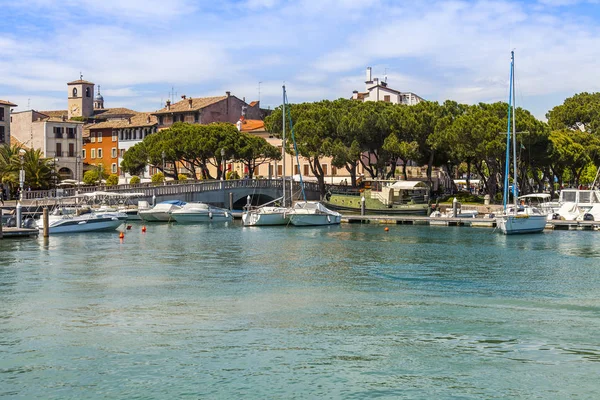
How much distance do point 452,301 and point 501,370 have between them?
29.7ft


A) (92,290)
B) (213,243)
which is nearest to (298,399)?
(92,290)

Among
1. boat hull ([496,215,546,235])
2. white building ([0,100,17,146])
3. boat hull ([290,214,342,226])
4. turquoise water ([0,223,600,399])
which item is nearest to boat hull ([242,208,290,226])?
boat hull ([290,214,342,226])

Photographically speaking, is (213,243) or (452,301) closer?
(452,301)

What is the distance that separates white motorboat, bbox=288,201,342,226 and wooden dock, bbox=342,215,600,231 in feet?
13.4

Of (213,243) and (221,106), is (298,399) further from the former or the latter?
(221,106)

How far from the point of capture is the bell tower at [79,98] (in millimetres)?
153375

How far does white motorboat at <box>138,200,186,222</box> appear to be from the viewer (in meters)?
74.2

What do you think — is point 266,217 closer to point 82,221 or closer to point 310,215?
point 310,215

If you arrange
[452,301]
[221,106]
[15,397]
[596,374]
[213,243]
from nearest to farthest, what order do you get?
[15,397] → [596,374] → [452,301] → [213,243] → [221,106]

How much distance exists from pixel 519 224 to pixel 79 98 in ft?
370

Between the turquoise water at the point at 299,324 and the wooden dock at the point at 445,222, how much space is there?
18826 mm

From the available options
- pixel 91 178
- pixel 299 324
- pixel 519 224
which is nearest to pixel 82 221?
pixel 519 224

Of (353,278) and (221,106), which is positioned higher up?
(221,106)

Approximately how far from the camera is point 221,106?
119m
